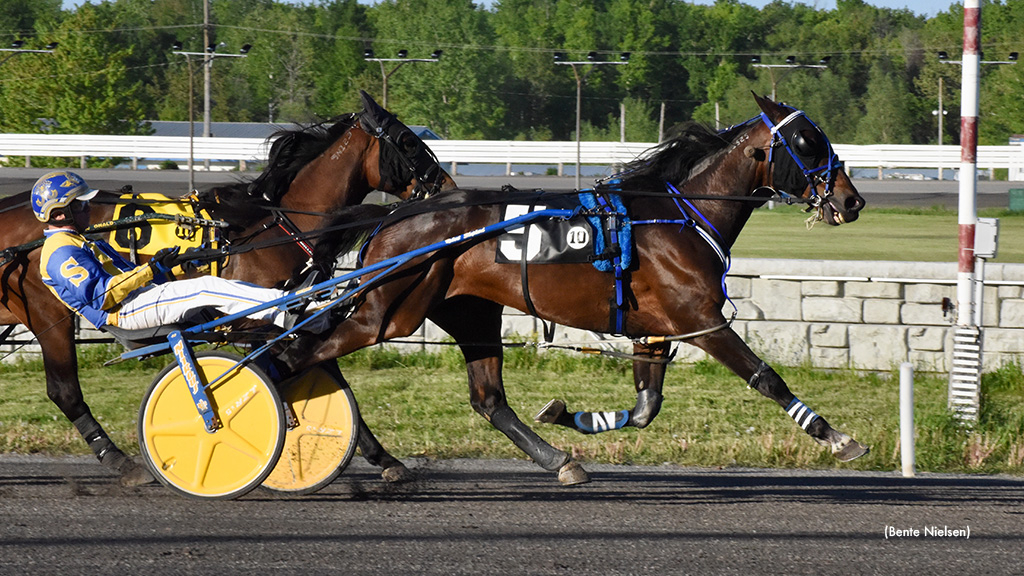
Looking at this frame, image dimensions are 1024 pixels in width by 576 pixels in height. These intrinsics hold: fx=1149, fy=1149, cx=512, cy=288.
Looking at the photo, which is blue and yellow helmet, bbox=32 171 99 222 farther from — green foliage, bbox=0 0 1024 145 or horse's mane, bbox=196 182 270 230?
green foliage, bbox=0 0 1024 145

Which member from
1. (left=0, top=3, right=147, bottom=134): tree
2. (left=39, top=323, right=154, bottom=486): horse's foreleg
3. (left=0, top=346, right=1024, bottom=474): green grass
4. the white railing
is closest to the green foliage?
(left=0, top=3, right=147, bottom=134): tree

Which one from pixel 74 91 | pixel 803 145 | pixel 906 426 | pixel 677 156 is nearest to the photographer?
pixel 803 145

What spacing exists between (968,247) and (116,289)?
554cm

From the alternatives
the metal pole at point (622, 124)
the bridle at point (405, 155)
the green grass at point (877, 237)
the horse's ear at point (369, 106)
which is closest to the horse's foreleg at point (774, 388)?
the bridle at point (405, 155)

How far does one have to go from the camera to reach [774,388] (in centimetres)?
538

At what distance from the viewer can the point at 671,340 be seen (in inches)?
218

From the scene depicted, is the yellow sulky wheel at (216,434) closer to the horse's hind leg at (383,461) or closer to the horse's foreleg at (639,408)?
the horse's hind leg at (383,461)

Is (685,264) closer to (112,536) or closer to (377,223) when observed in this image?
(377,223)

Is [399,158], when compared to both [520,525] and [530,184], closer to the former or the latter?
[520,525]

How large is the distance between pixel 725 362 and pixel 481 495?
1377mm

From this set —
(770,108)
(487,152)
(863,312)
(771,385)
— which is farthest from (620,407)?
(487,152)

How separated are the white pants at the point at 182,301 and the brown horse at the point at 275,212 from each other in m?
0.52

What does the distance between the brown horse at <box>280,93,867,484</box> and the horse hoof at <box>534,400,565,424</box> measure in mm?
117

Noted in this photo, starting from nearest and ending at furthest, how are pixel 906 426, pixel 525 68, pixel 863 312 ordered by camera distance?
pixel 906 426 → pixel 863 312 → pixel 525 68
